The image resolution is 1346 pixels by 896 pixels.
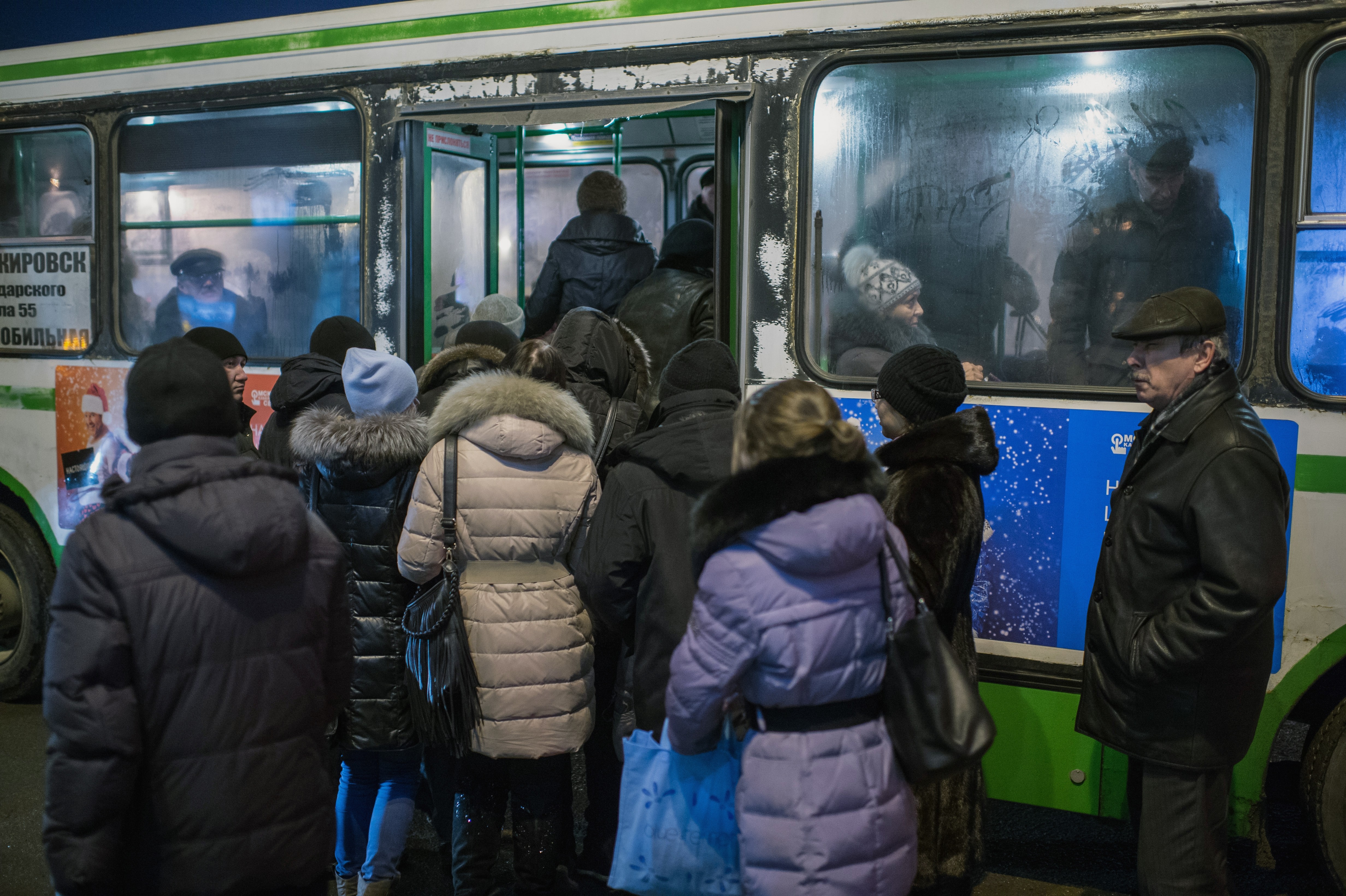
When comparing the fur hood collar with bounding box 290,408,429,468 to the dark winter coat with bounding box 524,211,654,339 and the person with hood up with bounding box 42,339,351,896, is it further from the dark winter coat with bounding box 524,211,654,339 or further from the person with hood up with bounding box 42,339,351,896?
the dark winter coat with bounding box 524,211,654,339

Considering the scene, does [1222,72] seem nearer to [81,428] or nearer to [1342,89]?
[1342,89]

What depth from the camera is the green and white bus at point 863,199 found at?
323cm

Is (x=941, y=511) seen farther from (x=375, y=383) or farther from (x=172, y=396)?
(x=172, y=396)

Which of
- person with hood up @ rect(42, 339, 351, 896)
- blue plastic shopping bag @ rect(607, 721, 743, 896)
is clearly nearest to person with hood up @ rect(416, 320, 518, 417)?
person with hood up @ rect(42, 339, 351, 896)

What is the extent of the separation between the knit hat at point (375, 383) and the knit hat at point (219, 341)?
1008mm

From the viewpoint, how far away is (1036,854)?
407cm

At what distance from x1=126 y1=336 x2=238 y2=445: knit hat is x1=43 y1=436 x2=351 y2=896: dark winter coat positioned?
0.10 feet

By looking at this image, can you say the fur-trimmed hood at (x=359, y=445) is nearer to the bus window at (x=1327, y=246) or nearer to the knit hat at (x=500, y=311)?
the knit hat at (x=500, y=311)

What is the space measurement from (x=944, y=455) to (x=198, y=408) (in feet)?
5.97

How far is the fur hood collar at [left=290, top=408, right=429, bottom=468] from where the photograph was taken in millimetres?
3100

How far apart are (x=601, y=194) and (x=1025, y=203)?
2060 millimetres

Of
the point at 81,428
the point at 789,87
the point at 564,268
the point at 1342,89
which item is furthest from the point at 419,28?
the point at 1342,89

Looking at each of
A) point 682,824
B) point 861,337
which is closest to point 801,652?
point 682,824

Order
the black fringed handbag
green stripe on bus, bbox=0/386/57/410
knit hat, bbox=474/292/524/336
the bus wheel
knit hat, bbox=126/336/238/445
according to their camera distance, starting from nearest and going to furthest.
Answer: knit hat, bbox=126/336/238/445 → the black fringed handbag → knit hat, bbox=474/292/524/336 → green stripe on bus, bbox=0/386/57/410 → the bus wheel
